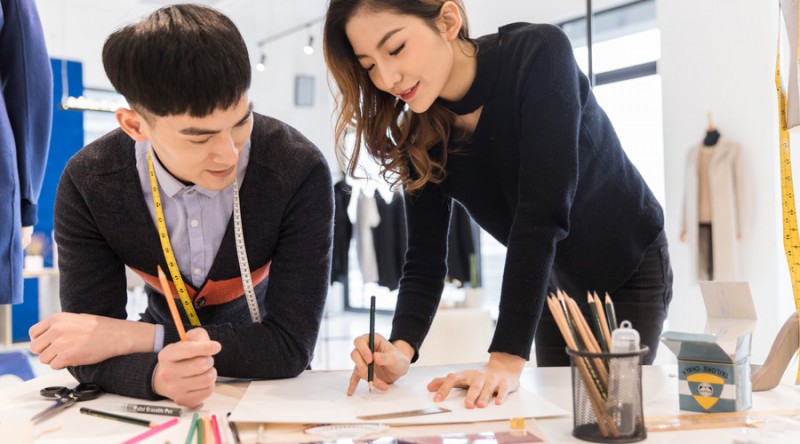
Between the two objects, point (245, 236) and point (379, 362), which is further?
point (245, 236)

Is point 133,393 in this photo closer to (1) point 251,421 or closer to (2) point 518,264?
(1) point 251,421

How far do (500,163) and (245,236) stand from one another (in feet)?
1.64

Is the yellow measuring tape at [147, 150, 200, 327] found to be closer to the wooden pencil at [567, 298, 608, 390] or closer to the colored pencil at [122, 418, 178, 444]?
the colored pencil at [122, 418, 178, 444]

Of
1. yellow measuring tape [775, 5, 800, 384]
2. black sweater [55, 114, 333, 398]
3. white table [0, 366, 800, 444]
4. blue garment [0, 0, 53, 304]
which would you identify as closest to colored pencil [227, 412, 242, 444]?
white table [0, 366, 800, 444]

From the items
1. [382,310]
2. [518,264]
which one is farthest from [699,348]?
[382,310]

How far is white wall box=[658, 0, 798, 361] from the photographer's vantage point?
157 inches

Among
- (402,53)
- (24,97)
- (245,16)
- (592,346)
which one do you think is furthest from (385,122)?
(245,16)

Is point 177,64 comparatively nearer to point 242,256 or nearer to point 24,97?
point 242,256

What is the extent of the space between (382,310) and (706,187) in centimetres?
403

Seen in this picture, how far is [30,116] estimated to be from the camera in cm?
208

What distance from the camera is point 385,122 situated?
1445 millimetres

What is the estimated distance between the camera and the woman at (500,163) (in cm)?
121

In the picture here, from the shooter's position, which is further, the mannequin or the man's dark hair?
the mannequin

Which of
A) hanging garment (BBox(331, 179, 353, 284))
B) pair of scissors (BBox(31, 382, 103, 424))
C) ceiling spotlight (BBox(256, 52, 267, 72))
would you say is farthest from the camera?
ceiling spotlight (BBox(256, 52, 267, 72))
